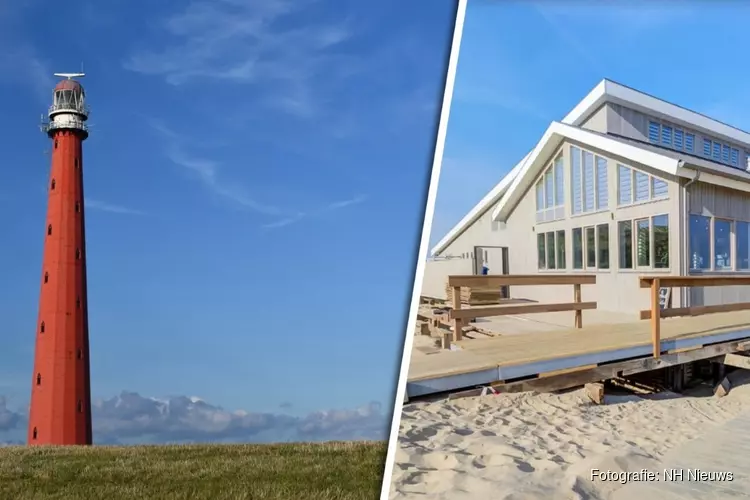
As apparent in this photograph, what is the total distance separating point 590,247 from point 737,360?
3.69 metres

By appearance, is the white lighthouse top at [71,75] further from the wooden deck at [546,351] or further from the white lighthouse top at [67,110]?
the wooden deck at [546,351]

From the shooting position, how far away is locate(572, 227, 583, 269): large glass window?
11188 mm

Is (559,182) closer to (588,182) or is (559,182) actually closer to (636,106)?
(588,182)

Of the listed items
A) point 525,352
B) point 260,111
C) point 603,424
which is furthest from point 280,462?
point 260,111

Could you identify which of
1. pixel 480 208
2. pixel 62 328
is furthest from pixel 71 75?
pixel 480 208

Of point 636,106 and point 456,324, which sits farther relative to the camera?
point 636,106

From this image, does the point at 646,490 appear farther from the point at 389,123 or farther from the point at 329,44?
the point at 329,44

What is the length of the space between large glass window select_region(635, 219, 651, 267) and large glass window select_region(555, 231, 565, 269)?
1.77 m

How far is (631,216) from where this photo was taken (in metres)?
10.0

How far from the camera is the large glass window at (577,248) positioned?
36.7 feet

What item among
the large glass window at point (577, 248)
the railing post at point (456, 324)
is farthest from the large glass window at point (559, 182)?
the railing post at point (456, 324)

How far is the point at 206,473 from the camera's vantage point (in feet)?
18.9

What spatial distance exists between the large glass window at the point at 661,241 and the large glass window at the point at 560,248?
209 centimetres

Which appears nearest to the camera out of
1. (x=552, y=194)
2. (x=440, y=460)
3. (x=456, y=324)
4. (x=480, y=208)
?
(x=440, y=460)
